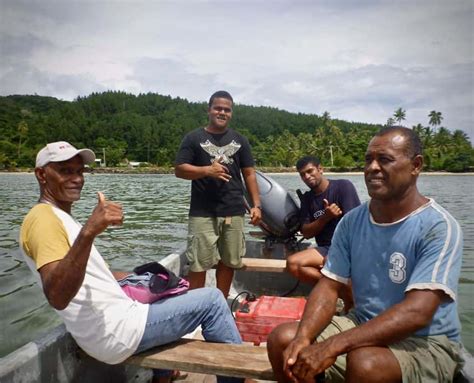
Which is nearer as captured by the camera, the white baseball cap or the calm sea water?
the white baseball cap

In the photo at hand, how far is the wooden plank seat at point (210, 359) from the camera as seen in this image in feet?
6.78

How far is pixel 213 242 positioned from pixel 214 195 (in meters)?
0.45

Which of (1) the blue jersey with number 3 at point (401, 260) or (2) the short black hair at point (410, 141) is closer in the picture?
(1) the blue jersey with number 3 at point (401, 260)

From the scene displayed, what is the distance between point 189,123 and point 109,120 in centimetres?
2458

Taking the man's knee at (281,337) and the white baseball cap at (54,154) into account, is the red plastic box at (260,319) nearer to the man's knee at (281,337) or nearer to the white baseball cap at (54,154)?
the man's knee at (281,337)

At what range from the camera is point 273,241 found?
5.14 m

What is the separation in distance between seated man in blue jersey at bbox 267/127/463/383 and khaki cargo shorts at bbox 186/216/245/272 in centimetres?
181

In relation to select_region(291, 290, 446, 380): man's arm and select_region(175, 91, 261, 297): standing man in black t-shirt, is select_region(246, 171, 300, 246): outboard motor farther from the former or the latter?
select_region(291, 290, 446, 380): man's arm

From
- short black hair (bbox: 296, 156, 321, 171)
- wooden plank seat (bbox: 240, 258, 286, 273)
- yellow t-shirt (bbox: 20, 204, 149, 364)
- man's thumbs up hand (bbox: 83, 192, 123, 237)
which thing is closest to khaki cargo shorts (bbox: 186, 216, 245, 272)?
wooden plank seat (bbox: 240, 258, 286, 273)

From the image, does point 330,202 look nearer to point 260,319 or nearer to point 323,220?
point 323,220

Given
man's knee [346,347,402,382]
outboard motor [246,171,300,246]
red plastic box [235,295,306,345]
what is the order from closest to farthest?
man's knee [346,347,402,382] < red plastic box [235,295,306,345] < outboard motor [246,171,300,246]

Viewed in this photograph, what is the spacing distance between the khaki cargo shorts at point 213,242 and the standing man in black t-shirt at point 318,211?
55 cm


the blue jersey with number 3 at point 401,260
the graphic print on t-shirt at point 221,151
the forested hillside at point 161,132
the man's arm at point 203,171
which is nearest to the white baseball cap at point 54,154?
the blue jersey with number 3 at point 401,260

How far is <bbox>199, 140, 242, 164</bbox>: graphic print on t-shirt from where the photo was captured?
3932 mm
